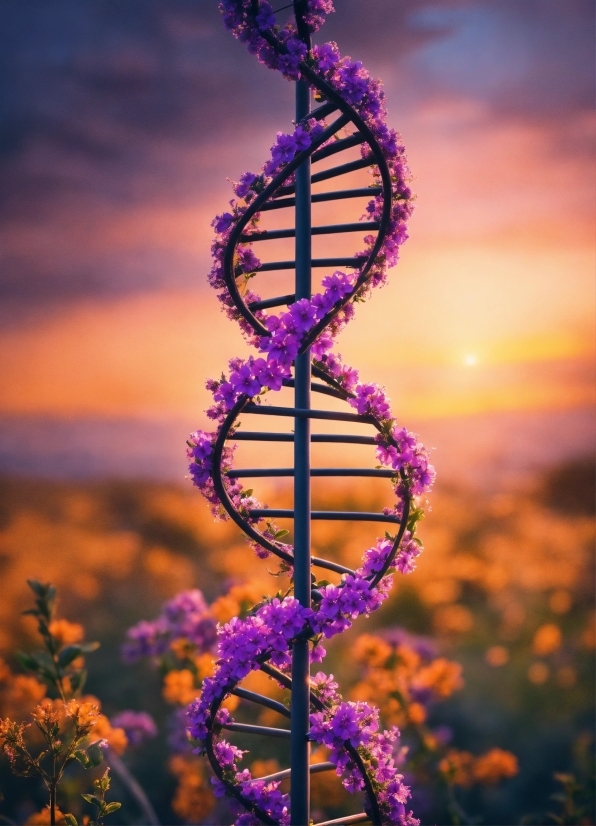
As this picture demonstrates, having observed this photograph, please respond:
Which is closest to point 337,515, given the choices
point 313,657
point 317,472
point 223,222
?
point 317,472

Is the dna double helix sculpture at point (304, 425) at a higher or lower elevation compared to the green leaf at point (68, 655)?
higher

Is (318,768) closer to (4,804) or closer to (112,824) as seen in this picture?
(112,824)

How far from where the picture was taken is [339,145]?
1617 millimetres

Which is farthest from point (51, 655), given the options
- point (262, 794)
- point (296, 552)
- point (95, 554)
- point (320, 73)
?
point (320, 73)

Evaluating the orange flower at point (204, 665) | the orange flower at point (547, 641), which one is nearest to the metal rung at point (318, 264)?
the orange flower at point (204, 665)

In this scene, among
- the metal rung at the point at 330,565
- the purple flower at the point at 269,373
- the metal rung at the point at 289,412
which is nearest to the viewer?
the purple flower at the point at 269,373

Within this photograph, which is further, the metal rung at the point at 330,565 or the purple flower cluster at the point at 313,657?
the metal rung at the point at 330,565

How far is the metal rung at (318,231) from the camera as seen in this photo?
5.47 feet

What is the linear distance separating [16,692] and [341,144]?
2190mm

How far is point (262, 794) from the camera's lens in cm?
172

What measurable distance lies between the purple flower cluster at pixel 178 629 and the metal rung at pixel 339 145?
162cm

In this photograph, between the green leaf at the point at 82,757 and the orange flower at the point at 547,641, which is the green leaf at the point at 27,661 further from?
the orange flower at the point at 547,641

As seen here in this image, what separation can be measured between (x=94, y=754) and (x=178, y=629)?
2.50 ft

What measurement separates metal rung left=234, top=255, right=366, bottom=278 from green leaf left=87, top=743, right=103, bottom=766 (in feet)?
4.28
